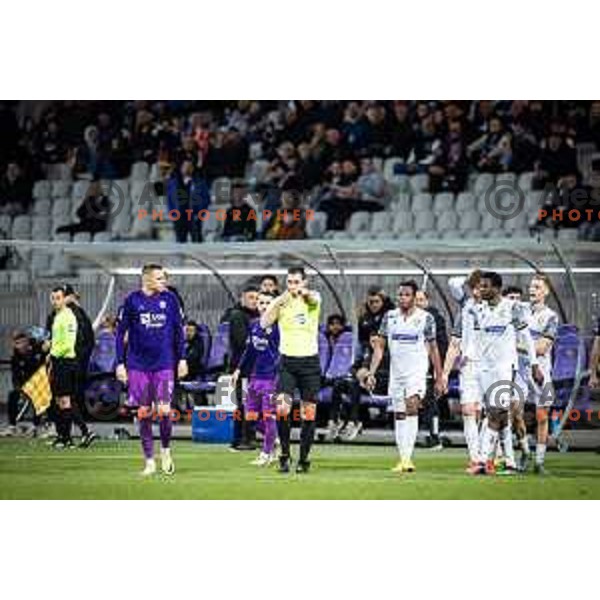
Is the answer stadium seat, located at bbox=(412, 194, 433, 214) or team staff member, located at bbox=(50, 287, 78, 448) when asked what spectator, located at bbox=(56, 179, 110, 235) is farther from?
stadium seat, located at bbox=(412, 194, 433, 214)

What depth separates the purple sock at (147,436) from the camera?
13.3 meters

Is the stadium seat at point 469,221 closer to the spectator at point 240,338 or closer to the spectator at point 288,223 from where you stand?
the spectator at point 288,223

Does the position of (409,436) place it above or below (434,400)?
below

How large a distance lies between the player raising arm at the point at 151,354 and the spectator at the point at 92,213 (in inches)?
66.5

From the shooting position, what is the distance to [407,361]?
13734 mm

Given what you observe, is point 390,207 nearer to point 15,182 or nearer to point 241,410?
point 241,410

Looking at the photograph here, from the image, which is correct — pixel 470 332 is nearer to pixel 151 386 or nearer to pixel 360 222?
pixel 360 222

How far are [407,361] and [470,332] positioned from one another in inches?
21.2

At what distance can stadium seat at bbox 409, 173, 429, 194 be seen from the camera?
583 inches

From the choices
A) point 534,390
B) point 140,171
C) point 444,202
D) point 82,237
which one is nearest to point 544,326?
point 534,390

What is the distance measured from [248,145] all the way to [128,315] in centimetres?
220

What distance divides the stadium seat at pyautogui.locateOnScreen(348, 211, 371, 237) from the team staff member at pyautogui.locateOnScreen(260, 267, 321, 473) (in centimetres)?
158

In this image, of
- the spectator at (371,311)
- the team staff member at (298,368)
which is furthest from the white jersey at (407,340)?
the spectator at (371,311)
